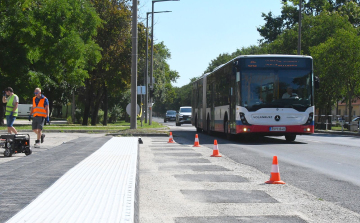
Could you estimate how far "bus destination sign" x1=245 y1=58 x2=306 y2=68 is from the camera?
19.3 m

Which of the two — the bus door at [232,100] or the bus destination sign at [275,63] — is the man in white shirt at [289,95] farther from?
the bus door at [232,100]

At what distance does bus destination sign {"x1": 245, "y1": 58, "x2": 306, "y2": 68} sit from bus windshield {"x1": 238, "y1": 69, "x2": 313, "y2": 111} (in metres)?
0.19

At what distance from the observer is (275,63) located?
19328 millimetres

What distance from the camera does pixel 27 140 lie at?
1232 centimetres

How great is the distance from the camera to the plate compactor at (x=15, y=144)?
12141 millimetres

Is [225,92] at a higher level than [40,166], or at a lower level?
higher

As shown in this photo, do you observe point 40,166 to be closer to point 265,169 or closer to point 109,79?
point 265,169

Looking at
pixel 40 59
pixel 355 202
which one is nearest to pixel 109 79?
pixel 40 59

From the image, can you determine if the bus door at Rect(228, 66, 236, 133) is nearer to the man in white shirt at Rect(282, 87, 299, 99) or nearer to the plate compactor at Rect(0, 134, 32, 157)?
the man in white shirt at Rect(282, 87, 299, 99)

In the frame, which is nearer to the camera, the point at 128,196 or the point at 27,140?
the point at 128,196

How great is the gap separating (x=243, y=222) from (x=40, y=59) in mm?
30897

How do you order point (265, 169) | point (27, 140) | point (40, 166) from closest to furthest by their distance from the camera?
point (40, 166) < point (265, 169) < point (27, 140)

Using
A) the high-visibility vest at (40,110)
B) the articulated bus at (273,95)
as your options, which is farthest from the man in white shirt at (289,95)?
the high-visibility vest at (40,110)

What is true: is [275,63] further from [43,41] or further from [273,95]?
[43,41]
